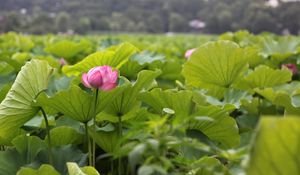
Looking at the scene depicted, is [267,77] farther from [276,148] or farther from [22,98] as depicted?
[276,148]

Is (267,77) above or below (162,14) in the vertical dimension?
above

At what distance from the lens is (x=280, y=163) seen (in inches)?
13.9

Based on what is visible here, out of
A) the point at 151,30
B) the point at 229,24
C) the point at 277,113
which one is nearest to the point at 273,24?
the point at 229,24

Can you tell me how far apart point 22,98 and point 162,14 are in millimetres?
22249

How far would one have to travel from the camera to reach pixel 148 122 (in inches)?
15.2

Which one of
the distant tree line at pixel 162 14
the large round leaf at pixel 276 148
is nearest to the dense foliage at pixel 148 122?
the large round leaf at pixel 276 148

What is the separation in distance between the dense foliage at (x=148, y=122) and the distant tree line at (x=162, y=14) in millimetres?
14306

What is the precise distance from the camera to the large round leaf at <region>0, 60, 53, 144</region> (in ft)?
2.32

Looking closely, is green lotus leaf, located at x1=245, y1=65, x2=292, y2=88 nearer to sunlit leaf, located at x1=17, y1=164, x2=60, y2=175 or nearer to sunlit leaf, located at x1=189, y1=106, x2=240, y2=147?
sunlit leaf, located at x1=189, y1=106, x2=240, y2=147

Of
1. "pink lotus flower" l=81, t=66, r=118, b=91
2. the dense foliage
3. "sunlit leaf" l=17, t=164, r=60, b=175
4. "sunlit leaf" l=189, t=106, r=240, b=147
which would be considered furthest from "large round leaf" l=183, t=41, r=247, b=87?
"sunlit leaf" l=17, t=164, r=60, b=175

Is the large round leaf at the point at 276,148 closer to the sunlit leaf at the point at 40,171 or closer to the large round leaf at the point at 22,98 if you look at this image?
the sunlit leaf at the point at 40,171

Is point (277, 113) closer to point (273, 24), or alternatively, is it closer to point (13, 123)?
point (13, 123)

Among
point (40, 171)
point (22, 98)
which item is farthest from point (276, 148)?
point (22, 98)

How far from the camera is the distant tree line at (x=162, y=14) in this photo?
1770 centimetres
